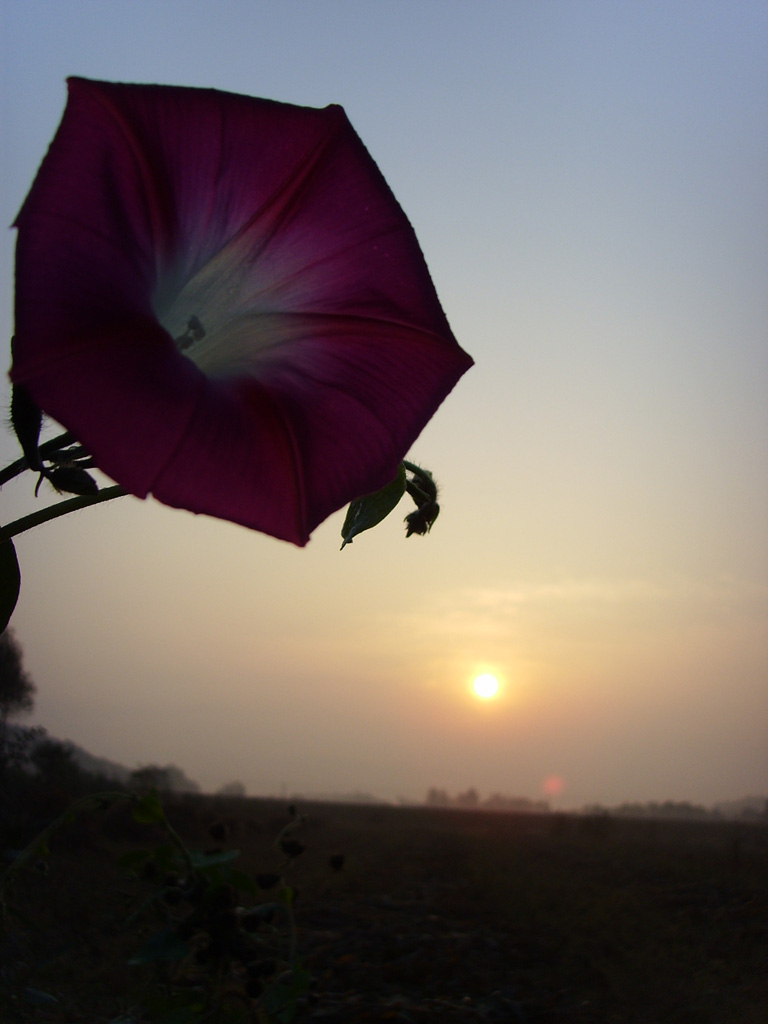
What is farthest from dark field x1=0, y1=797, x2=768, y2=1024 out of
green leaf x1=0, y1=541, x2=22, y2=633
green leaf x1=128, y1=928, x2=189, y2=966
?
green leaf x1=0, y1=541, x2=22, y2=633

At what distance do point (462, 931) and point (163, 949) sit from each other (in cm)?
116

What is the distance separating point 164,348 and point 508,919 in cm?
194

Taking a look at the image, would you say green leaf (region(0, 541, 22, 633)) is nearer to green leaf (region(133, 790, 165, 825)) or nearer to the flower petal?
the flower petal

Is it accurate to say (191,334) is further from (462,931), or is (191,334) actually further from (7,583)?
(462,931)

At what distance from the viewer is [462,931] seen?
1.77 m

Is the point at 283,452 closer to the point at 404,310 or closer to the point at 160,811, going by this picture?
the point at 404,310

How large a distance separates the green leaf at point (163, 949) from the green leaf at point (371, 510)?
624 mm

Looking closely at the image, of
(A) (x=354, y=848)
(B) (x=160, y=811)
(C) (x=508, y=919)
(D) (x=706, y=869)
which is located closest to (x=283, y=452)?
(B) (x=160, y=811)

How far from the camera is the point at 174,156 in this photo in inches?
10.5

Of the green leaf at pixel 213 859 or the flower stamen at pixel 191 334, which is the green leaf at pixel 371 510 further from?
the green leaf at pixel 213 859

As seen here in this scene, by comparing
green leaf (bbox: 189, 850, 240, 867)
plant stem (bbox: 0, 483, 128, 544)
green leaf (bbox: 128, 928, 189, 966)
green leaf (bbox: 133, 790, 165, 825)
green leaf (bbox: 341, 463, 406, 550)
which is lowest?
green leaf (bbox: 128, 928, 189, 966)

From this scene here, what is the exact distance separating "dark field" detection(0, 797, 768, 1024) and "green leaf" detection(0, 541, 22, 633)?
534 millimetres

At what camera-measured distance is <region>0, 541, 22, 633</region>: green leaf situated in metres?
0.38

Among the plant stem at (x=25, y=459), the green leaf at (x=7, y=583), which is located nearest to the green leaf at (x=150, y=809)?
the green leaf at (x=7, y=583)
